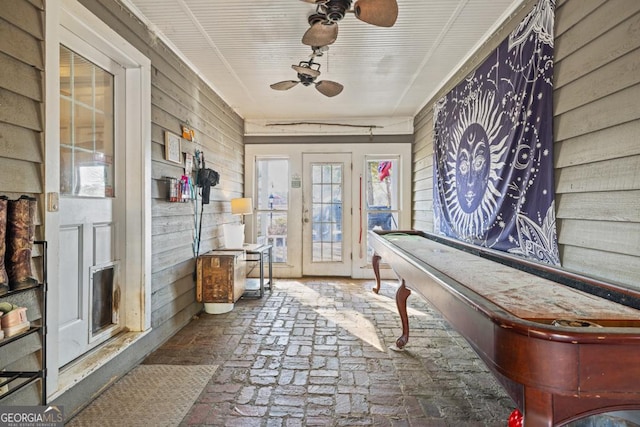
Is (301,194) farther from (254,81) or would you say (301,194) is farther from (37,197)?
(37,197)

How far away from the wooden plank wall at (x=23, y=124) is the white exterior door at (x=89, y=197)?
35cm

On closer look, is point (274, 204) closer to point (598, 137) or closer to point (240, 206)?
point (240, 206)

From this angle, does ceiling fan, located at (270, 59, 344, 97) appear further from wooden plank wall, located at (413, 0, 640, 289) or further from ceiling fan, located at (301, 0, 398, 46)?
wooden plank wall, located at (413, 0, 640, 289)

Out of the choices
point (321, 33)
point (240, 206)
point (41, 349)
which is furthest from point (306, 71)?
point (41, 349)

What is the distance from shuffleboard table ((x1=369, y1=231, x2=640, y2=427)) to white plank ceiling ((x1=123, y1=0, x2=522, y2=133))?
6.55 ft

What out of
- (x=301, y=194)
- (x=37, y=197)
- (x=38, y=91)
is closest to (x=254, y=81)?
(x=301, y=194)

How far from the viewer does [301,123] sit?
519 cm

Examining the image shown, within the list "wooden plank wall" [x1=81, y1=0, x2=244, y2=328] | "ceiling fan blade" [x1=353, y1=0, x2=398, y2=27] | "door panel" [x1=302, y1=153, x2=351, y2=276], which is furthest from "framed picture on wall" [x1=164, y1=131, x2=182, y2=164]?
"door panel" [x1=302, y1=153, x2=351, y2=276]

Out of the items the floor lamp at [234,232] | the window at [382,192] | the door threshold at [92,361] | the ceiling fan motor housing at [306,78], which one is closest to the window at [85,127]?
the door threshold at [92,361]

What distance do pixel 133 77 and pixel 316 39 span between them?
1.39m

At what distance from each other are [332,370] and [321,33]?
2293mm

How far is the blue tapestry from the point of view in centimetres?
193

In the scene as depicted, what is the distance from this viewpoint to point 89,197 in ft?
7.12

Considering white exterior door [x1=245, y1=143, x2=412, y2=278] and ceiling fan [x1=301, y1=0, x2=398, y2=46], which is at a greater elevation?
ceiling fan [x1=301, y1=0, x2=398, y2=46]
